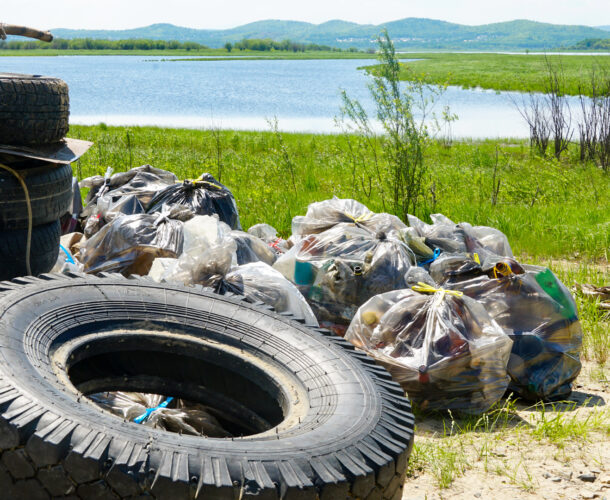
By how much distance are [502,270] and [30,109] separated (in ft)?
8.99

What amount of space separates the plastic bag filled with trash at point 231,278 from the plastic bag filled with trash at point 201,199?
1.28 metres

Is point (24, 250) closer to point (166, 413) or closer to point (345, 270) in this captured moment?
point (166, 413)

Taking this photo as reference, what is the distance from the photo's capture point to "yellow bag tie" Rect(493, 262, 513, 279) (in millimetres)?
3953

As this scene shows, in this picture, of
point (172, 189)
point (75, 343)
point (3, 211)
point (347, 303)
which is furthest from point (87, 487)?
point (172, 189)

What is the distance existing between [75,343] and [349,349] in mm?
1122

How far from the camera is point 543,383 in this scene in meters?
3.70

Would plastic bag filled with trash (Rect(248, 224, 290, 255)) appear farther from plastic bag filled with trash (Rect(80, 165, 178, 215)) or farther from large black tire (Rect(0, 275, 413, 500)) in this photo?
large black tire (Rect(0, 275, 413, 500))

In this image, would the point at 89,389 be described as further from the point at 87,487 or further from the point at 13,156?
the point at 13,156

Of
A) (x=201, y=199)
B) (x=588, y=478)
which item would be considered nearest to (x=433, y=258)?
(x=201, y=199)

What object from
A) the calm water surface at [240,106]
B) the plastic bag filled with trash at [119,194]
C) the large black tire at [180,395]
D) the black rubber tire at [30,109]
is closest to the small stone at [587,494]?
the large black tire at [180,395]

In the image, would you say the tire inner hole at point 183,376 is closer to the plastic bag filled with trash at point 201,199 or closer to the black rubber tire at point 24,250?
the black rubber tire at point 24,250

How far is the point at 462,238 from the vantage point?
472 cm

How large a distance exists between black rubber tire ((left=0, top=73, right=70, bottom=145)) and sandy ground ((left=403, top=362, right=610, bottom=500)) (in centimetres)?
245

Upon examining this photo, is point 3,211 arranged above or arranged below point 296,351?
above
